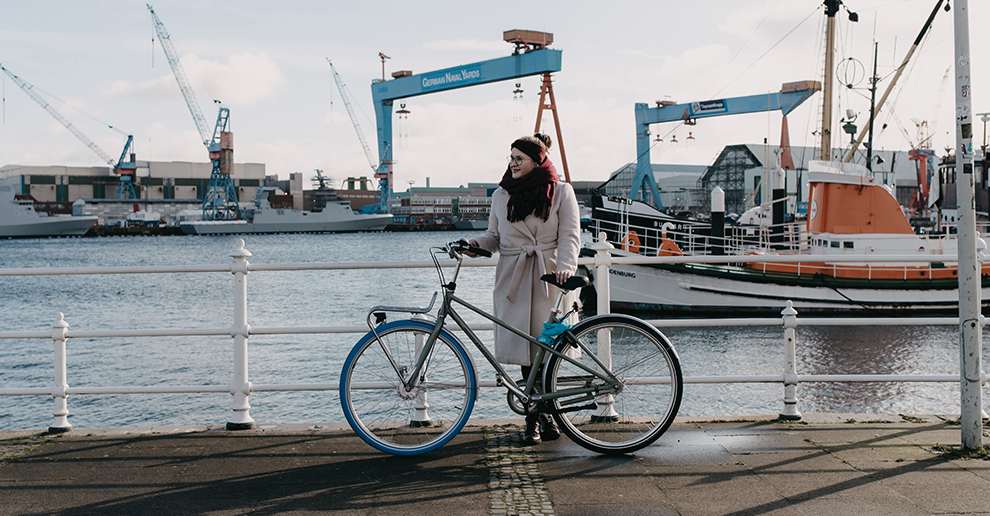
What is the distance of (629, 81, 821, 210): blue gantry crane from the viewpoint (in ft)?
136

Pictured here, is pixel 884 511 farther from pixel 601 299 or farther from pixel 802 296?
pixel 802 296

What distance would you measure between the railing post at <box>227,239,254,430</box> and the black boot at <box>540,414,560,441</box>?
5.11ft

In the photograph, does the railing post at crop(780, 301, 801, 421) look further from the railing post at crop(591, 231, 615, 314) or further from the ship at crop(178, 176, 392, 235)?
the ship at crop(178, 176, 392, 235)

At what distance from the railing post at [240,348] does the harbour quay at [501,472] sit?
112 millimetres

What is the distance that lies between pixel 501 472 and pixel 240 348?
1.71m

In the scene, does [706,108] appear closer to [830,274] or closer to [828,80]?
[828,80]

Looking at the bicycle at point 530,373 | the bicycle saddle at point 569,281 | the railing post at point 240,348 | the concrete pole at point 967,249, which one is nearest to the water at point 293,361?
the railing post at point 240,348

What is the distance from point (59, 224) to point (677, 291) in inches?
3864

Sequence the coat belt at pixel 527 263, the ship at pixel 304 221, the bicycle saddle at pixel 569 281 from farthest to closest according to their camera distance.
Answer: the ship at pixel 304 221 → the coat belt at pixel 527 263 → the bicycle saddle at pixel 569 281

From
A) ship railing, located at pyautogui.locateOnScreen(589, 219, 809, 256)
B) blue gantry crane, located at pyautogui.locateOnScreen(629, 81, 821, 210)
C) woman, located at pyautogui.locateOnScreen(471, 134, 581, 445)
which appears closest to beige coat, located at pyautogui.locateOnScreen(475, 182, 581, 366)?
woman, located at pyautogui.locateOnScreen(471, 134, 581, 445)

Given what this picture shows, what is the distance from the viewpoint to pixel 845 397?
35.2 ft

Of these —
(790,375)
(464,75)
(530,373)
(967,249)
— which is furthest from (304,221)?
(967,249)

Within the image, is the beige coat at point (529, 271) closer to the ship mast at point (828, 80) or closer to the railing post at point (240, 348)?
the railing post at point (240, 348)

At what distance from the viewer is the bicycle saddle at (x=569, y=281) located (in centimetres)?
337
